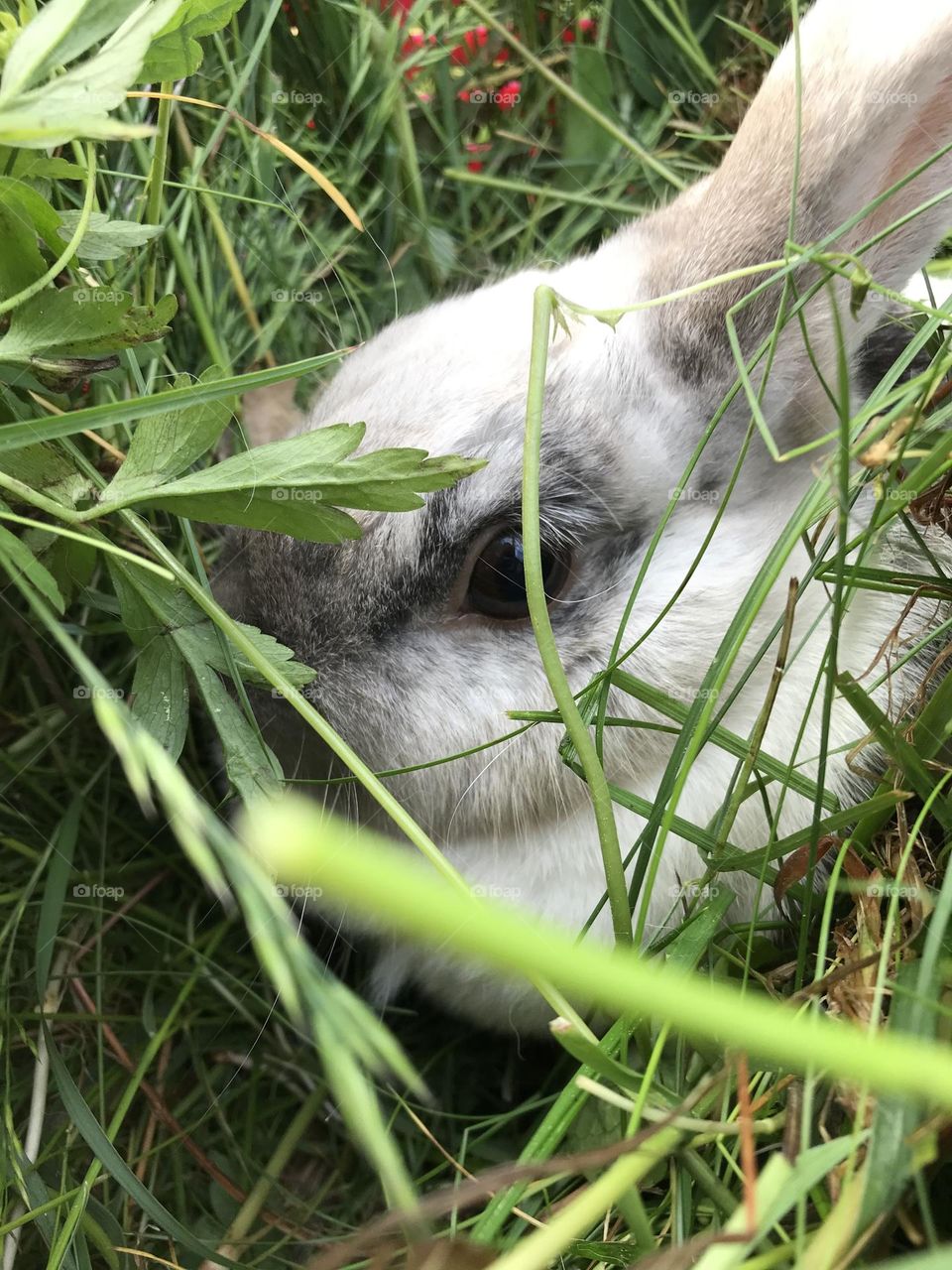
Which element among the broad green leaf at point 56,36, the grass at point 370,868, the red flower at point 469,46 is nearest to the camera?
the grass at point 370,868

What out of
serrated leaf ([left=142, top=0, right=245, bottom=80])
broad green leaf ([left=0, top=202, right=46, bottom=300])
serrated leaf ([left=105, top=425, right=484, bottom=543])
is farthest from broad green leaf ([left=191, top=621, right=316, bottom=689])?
serrated leaf ([left=142, top=0, right=245, bottom=80])

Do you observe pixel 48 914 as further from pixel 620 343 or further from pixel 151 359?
pixel 620 343

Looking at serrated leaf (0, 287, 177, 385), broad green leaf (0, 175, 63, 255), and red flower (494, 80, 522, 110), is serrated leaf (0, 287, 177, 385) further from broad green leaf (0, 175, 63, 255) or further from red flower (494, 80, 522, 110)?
red flower (494, 80, 522, 110)

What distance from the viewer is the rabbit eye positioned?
164cm

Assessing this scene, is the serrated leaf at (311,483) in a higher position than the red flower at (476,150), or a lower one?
lower

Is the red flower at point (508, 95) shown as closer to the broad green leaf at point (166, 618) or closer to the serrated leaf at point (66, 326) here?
the serrated leaf at point (66, 326)

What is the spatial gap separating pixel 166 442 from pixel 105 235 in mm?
341

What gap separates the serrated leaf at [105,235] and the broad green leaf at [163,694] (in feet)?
1.81

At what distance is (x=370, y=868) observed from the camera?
469 millimetres

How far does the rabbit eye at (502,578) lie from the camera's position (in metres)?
1.64

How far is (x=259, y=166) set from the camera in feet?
7.22

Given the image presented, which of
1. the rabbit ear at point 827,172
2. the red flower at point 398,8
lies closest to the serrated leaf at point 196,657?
the rabbit ear at point 827,172

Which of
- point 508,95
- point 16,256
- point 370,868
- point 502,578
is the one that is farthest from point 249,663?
point 508,95

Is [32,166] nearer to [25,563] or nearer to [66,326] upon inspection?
[66,326]
